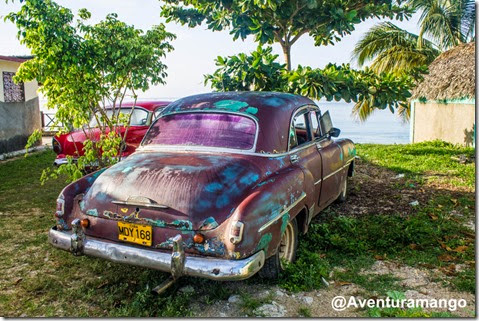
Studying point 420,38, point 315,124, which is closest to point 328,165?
point 315,124

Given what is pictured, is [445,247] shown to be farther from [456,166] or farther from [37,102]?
[37,102]

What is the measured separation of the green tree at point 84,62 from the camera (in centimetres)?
527

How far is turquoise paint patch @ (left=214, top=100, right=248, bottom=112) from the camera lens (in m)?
4.20

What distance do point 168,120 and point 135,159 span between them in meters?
0.66

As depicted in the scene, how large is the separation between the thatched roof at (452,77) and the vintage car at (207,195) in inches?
333

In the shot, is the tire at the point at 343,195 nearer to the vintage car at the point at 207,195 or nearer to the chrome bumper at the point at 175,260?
the vintage car at the point at 207,195

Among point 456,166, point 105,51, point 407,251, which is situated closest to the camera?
point 407,251

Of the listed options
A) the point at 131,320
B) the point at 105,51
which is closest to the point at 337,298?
the point at 131,320

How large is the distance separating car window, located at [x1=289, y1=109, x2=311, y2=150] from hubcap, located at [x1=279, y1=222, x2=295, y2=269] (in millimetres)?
836

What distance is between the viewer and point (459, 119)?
12.5 metres

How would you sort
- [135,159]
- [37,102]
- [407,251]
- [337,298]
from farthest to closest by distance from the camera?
[37,102] < [407,251] < [135,159] < [337,298]

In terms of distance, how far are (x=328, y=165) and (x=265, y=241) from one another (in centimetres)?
199

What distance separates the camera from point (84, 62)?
18.4 feet

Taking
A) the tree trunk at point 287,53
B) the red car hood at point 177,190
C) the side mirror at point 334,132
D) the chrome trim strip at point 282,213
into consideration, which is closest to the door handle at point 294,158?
the chrome trim strip at point 282,213
